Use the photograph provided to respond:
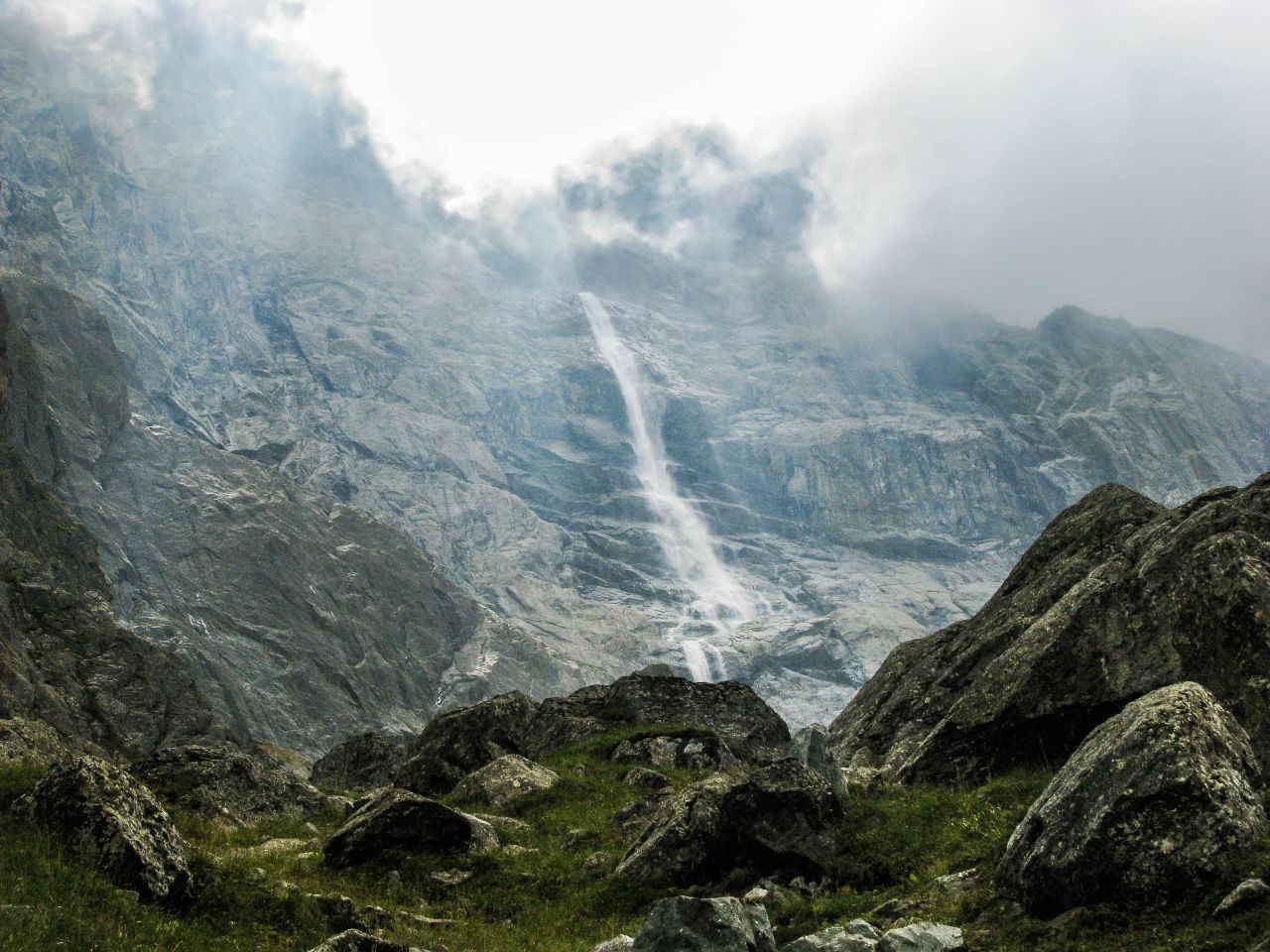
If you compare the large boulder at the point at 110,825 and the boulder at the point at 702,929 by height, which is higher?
the large boulder at the point at 110,825

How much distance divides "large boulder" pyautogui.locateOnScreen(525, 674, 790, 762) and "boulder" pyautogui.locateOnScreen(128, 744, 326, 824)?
10.9 meters

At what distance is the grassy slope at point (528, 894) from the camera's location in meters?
12.3

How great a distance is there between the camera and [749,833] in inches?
749

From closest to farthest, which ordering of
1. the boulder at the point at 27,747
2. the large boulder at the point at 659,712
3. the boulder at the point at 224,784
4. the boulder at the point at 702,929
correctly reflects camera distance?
the boulder at the point at 702,929, the boulder at the point at 224,784, the boulder at the point at 27,747, the large boulder at the point at 659,712

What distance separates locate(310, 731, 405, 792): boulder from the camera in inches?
1933

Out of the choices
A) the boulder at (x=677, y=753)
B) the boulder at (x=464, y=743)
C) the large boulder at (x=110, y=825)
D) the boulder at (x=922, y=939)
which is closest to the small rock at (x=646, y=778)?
the boulder at (x=677, y=753)

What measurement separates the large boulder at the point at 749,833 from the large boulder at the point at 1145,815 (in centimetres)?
482

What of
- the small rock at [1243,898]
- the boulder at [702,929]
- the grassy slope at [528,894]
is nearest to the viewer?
the small rock at [1243,898]

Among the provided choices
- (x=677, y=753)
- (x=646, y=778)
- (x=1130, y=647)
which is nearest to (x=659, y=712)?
(x=677, y=753)

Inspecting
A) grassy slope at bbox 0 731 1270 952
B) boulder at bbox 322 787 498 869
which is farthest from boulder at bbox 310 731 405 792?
boulder at bbox 322 787 498 869

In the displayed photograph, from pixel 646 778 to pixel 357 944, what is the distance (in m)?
16.4

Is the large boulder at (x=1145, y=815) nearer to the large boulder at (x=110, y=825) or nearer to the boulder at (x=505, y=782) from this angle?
the large boulder at (x=110, y=825)

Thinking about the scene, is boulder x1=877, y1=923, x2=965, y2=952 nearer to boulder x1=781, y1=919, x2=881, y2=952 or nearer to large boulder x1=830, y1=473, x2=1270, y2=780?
boulder x1=781, y1=919, x2=881, y2=952

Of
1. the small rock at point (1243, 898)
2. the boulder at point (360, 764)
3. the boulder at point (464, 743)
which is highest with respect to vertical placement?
the small rock at point (1243, 898)
